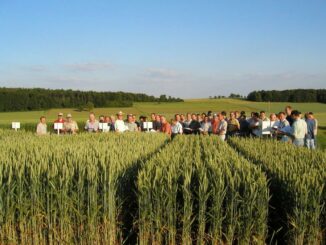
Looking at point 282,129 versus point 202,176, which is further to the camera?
point 282,129

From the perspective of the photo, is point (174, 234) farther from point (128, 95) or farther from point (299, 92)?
point (128, 95)

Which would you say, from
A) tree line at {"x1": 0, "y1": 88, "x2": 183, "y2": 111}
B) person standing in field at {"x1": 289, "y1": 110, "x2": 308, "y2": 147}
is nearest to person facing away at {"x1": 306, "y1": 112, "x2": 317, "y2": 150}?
person standing in field at {"x1": 289, "y1": 110, "x2": 308, "y2": 147}

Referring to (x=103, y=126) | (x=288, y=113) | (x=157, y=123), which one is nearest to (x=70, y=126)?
(x=103, y=126)

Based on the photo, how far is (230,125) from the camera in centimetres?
1741

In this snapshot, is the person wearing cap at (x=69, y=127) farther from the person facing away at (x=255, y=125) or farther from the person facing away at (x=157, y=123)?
the person facing away at (x=255, y=125)

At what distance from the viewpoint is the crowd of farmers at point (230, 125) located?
14.0 meters

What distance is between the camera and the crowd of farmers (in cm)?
1395

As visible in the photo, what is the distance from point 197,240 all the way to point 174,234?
1.08ft

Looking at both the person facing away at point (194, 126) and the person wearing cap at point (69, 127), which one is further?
the person facing away at point (194, 126)

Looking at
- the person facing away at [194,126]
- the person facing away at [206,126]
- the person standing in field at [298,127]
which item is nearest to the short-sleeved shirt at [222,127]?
the person facing away at [206,126]

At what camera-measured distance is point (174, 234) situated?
5836 mm

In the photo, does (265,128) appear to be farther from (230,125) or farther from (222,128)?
(230,125)

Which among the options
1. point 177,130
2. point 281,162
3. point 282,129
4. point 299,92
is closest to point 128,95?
point 299,92

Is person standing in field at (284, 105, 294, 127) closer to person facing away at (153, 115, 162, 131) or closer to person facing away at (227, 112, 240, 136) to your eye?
person facing away at (227, 112, 240, 136)
